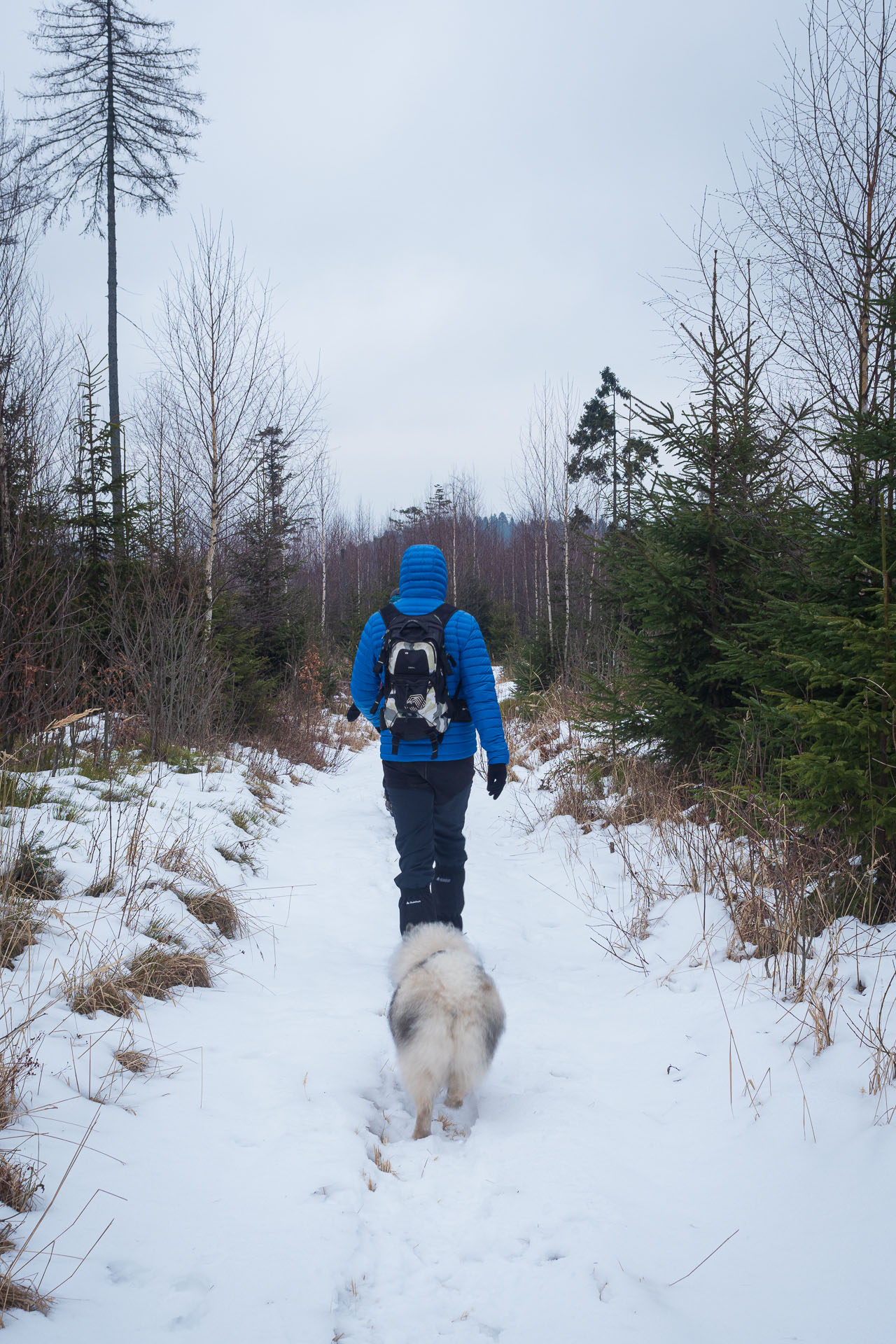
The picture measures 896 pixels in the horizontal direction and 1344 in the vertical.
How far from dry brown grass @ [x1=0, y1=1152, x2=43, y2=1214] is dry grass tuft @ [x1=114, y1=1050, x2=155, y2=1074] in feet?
2.14

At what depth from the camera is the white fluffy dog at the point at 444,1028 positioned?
7.58 ft

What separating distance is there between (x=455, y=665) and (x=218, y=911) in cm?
205

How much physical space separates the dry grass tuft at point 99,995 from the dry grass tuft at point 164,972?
0.22 feet

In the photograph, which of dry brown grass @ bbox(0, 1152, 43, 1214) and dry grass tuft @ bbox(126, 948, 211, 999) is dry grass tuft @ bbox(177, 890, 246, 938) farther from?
dry brown grass @ bbox(0, 1152, 43, 1214)

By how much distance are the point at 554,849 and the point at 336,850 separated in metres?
1.97

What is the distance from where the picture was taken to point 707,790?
13.6 ft

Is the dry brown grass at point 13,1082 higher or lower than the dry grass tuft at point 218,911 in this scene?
higher

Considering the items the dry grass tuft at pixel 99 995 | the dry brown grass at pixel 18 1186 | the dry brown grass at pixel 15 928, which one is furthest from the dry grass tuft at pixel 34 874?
the dry brown grass at pixel 18 1186

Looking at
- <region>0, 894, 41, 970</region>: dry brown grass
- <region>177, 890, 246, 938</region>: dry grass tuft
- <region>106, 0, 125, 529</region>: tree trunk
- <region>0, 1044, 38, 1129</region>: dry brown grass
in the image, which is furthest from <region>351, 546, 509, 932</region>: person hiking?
<region>106, 0, 125, 529</region>: tree trunk

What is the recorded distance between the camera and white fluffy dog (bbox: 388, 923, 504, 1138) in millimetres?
2311

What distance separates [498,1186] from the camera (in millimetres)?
2082

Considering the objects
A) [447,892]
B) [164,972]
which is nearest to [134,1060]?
[164,972]

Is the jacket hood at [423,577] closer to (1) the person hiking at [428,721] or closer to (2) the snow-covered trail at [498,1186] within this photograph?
(1) the person hiking at [428,721]

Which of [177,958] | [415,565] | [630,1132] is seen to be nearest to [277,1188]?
[630,1132]
